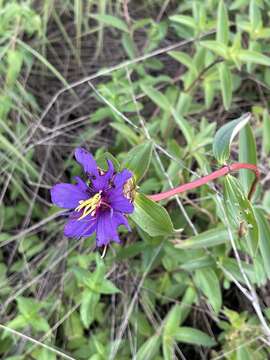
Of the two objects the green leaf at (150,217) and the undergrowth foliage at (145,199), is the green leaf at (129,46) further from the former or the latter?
the green leaf at (150,217)

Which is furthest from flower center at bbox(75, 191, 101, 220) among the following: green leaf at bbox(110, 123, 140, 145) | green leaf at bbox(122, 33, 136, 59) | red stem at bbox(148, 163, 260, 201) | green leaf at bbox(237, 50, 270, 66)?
green leaf at bbox(122, 33, 136, 59)

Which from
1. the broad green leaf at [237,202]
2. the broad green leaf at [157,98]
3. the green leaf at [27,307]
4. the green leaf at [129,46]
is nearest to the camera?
the broad green leaf at [237,202]

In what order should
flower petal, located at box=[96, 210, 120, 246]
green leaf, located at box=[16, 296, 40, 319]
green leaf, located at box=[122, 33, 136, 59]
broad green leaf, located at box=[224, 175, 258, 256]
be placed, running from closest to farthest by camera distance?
flower petal, located at box=[96, 210, 120, 246]
broad green leaf, located at box=[224, 175, 258, 256]
green leaf, located at box=[16, 296, 40, 319]
green leaf, located at box=[122, 33, 136, 59]

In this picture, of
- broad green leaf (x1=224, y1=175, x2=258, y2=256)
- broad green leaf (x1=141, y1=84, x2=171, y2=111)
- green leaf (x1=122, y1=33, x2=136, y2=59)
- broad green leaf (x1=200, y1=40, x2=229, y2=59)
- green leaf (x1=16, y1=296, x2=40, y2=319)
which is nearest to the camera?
broad green leaf (x1=224, y1=175, x2=258, y2=256)

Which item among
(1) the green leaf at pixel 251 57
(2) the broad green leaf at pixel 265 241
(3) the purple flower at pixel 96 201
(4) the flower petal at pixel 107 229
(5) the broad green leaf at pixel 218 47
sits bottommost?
(2) the broad green leaf at pixel 265 241

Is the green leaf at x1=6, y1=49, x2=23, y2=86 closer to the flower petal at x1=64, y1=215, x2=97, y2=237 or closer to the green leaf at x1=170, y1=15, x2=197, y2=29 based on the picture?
the green leaf at x1=170, y1=15, x2=197, y2=29

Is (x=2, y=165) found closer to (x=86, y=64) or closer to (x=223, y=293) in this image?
(x=86, y=64)

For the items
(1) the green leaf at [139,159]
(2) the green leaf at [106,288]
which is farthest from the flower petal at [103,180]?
(2) the green leaf at [106,288]

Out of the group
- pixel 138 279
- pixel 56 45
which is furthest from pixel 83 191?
pixel 56 45
